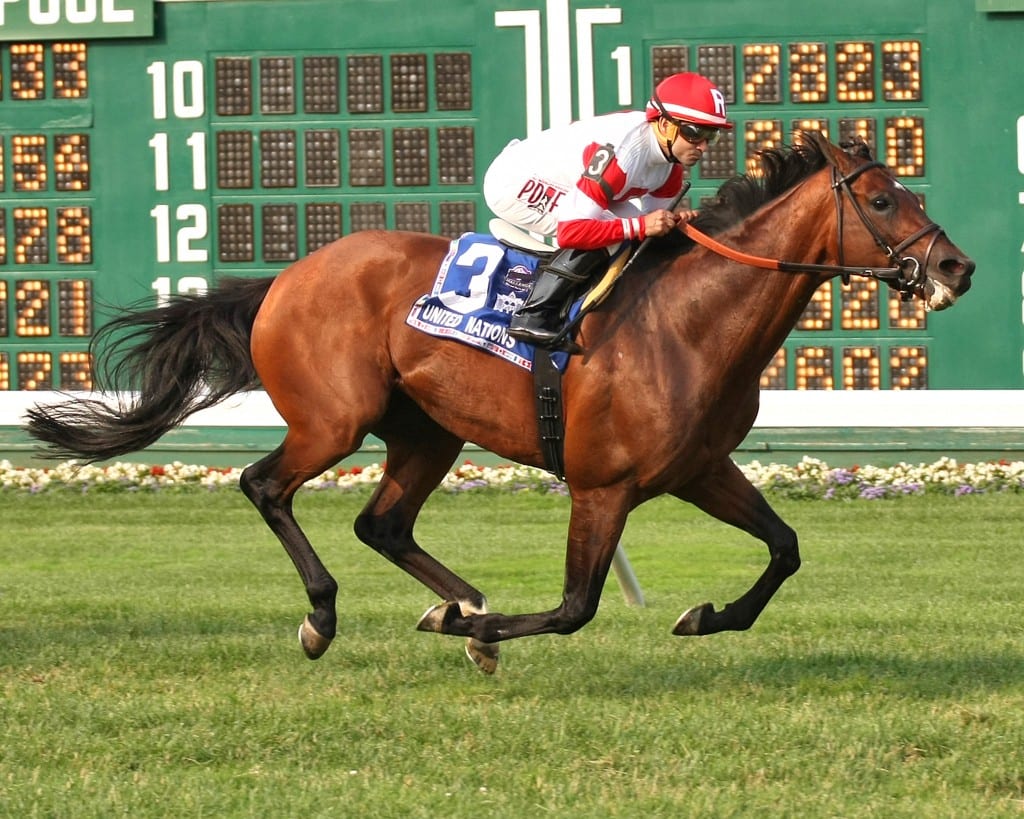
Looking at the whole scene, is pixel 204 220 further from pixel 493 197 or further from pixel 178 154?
pixel 493 197

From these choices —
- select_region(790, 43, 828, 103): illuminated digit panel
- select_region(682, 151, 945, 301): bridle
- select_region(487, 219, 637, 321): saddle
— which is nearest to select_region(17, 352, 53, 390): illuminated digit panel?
select_region(790, 43, 828, 103): illuminated digit panel

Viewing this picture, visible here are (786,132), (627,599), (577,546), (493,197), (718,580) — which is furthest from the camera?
(786,132)

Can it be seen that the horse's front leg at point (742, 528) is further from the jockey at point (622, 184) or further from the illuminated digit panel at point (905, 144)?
the illuminated digit panel at point (905, 144)

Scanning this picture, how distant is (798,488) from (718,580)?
10.4 feet

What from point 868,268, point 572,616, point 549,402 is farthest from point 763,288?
point 572,616

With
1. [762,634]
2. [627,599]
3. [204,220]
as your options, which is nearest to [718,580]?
[627,599]

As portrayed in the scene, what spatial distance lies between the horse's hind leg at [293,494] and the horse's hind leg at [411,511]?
24 cm

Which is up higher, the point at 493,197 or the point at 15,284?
the point at 493,197

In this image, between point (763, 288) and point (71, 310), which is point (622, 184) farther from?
point (71, 310)

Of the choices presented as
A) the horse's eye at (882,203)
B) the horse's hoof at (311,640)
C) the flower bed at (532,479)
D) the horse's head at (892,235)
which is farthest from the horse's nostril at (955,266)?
the flower bed at (532,479)

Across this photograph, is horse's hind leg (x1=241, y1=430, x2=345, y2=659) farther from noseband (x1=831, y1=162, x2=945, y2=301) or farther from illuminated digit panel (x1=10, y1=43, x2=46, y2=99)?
illuminated digit panel (x1=10, y1=43, x2=46, y2=99)

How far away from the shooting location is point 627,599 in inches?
316

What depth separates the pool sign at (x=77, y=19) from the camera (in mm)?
12562

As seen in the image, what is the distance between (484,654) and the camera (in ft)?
19.1
